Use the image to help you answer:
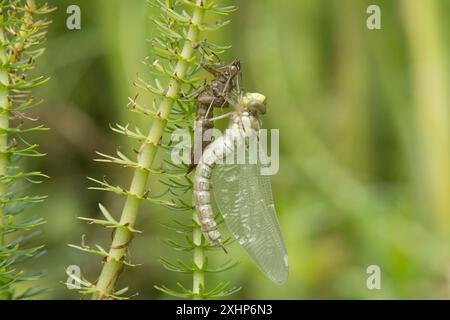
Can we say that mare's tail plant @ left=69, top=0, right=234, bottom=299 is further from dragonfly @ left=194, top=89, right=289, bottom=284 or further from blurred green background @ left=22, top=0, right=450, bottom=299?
blurred green background @ left=22, top=0, right=450, bottom=299

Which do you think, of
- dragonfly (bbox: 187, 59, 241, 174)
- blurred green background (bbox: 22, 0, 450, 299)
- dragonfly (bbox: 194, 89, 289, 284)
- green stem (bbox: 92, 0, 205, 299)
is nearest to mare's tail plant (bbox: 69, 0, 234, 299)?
green stem (bbox: 92, 0, 205, 299)

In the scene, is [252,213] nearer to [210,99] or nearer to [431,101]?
[210,99]

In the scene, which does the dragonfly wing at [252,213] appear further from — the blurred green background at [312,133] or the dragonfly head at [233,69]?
the blurred green background at [312,133]

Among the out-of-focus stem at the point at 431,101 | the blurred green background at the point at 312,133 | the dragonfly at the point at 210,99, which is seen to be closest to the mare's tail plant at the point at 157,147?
the dragonfly at the point at 210,99

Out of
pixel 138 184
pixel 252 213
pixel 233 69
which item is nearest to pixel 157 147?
pixel 138 184

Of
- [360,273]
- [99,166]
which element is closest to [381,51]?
[360,273]

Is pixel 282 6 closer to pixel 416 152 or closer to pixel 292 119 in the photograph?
pixel 292 119
